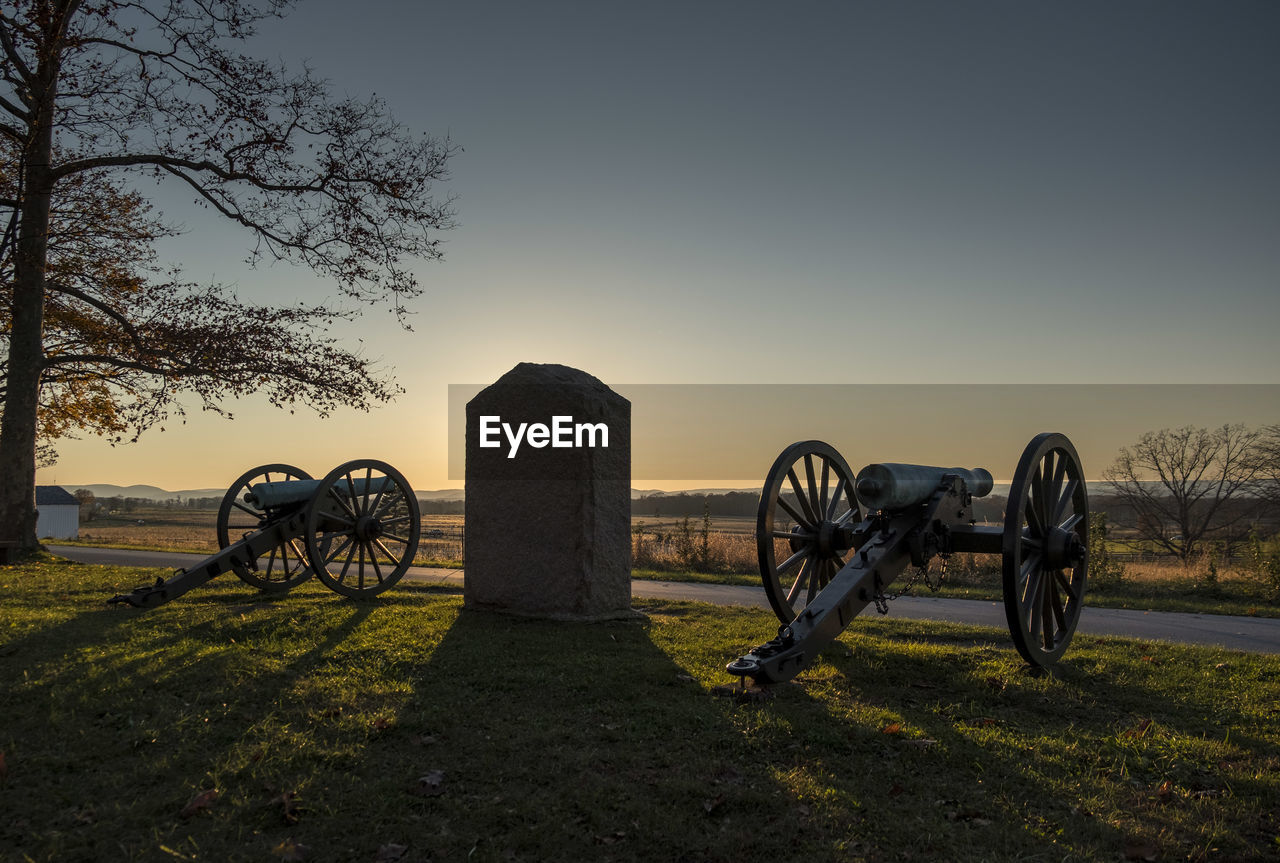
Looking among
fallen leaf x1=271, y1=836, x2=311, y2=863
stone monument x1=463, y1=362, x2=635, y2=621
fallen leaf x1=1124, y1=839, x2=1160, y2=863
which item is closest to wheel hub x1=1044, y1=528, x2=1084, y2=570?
fallen leaf x1=1124, y1=839, x2=1160, y2=863

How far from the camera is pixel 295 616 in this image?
8398 mm

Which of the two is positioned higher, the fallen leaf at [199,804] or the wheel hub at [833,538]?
the wheel hub at [833,538]

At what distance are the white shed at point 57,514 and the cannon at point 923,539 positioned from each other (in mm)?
44732

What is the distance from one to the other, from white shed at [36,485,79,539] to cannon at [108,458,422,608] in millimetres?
38459

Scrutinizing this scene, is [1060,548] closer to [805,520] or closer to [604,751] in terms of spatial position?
[805,520]

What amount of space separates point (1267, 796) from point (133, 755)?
5.85 metres

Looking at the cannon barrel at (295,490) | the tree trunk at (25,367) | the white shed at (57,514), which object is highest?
the tree trunk at (25,367)

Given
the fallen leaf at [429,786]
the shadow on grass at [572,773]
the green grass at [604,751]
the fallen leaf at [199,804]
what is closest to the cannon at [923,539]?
the green grass at [604,751]

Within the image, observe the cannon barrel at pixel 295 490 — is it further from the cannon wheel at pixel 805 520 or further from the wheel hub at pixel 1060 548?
the wheel hub at pixel 1060 548

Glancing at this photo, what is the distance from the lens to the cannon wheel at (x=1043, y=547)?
5.74 meters

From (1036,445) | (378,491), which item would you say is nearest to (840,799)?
(1036,445)

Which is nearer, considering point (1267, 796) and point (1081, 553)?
point (1267, 796)

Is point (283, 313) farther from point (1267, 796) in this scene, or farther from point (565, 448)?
point (1267, 796)

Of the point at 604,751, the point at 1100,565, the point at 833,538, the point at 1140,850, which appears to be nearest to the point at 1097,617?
the point at 1100,565
